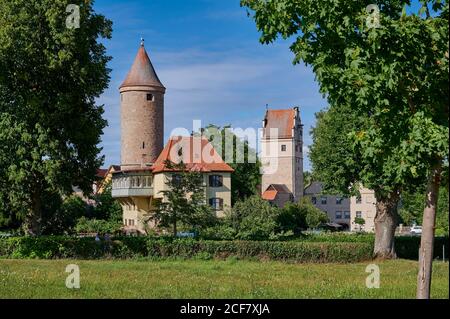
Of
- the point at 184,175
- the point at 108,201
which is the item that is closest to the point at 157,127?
the point at 108,201

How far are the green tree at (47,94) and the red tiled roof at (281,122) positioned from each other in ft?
317

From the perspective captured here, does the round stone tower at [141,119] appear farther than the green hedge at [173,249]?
Yes

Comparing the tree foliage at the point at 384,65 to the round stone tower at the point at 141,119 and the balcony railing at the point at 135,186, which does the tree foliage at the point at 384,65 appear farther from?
the round stone tower at the point at 141,119

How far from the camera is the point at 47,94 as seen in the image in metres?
36.0

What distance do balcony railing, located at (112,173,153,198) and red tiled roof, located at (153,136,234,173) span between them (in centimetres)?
204

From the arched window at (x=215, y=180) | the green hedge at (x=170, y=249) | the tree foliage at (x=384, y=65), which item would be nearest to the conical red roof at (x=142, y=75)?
the arched window at (x=215, y=180)

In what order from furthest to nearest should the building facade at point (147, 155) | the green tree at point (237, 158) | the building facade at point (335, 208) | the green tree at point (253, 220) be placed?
the building facade at point (335, 208) → the green tree at point (237, 158) → the building facade at point (147, 155) → the green tree at point (253, 220)

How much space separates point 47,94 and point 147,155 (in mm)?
54178

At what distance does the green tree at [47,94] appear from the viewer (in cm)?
3462

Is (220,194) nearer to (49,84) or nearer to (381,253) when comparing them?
(381,253)

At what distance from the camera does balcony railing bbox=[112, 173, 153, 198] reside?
8238cm

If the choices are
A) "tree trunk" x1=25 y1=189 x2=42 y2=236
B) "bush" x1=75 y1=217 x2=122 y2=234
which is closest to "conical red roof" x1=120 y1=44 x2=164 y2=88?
"bush" x1=75 y1=217 x2=122 y2=234

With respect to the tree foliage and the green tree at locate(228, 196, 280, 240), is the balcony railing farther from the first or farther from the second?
the tree foliage

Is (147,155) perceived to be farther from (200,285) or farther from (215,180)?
(200,285)
